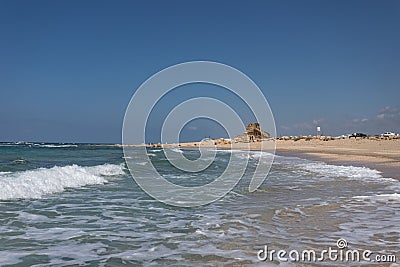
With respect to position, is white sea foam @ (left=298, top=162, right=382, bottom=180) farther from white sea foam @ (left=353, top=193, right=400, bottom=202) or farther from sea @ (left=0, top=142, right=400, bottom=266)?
white sea foam @ (left=353, top=193, right=400, bottom=202)

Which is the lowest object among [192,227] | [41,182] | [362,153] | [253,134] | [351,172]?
[192,227]

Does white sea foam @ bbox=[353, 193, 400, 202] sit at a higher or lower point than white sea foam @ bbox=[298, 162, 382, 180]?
lower

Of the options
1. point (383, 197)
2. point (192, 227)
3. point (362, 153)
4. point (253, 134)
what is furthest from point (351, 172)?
point (253, 134)

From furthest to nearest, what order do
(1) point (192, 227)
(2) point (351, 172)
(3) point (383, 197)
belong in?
(2) point (351, 172)
(3) point (383, 197)
(1) point (192, 227)

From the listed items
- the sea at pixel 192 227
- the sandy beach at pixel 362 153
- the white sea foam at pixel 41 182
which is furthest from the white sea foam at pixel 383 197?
the white sea foam at pixel 41 182

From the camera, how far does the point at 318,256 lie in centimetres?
455

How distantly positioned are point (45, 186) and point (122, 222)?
5.78 m

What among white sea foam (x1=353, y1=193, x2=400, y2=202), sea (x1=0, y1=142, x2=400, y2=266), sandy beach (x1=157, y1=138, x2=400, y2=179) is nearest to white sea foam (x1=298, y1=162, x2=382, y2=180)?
sandy beach (x1=157, y1=138, x2=400, y2=179)

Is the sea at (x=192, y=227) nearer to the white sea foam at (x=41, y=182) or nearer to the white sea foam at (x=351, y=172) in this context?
the white sea foam at (x=41, y=182)

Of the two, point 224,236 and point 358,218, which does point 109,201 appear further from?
point 358,218

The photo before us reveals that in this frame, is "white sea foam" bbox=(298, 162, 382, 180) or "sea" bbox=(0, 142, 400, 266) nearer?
"sea" bbox=(0, 142, 400, 266)

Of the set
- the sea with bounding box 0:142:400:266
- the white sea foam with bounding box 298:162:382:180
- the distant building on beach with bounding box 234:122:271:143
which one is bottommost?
the sea with bounding box 0:142:400:266

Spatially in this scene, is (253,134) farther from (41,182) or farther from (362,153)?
(41,182)

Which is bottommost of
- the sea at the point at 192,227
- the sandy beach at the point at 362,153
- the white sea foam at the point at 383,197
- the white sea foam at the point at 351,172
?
the sea at the point at 192,227
